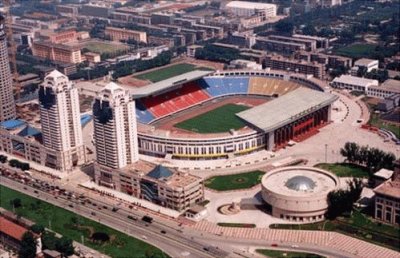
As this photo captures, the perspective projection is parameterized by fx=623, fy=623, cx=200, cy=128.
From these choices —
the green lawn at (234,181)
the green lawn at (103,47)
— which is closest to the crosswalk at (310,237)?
the green lawn at (234,181)

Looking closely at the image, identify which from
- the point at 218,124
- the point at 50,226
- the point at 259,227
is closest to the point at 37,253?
the point at 50,226

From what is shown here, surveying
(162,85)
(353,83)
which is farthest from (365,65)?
(162,85)

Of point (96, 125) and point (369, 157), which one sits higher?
point (96, 125)

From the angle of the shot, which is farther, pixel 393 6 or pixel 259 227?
pixel 393 6

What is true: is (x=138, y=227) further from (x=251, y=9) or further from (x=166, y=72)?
(x=251, y=9)

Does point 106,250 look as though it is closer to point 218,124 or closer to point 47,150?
point 47,150

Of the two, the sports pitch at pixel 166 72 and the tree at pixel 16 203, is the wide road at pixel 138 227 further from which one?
the sports pitch at pixel 166 72
